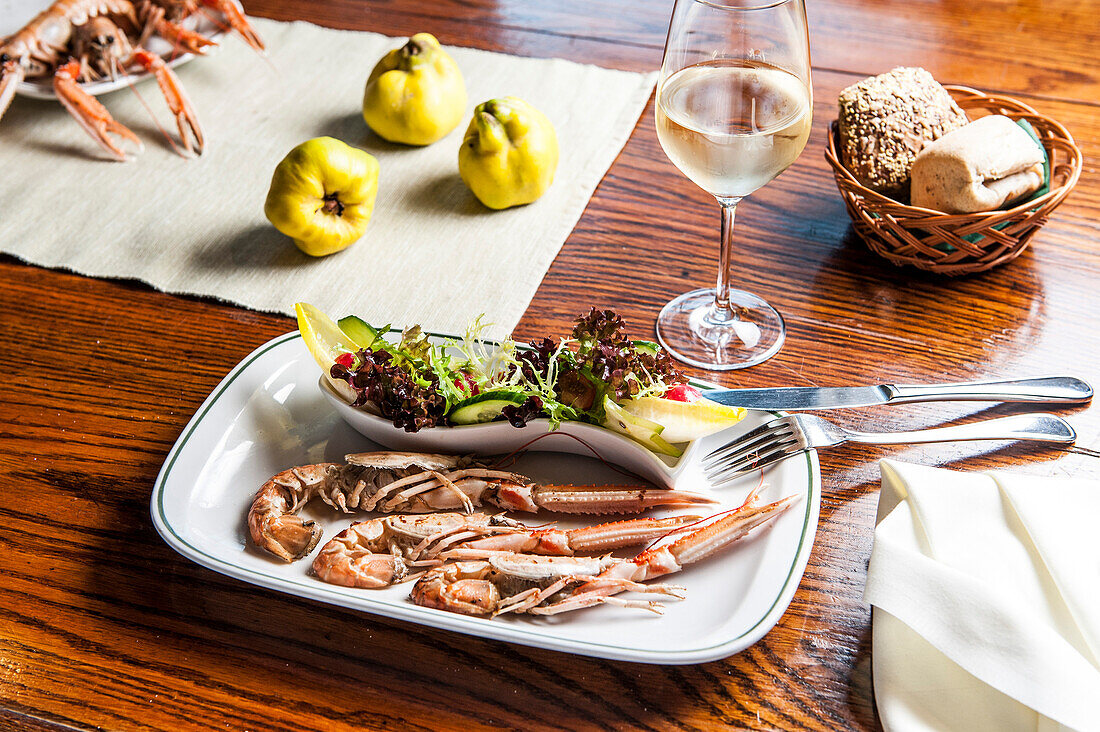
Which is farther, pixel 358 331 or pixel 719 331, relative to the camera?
pixel 719 331

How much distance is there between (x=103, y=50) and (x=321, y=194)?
27.7 inches

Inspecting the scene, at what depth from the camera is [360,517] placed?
3.01 ft

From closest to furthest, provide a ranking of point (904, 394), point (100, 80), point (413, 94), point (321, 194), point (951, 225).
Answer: point (904, 394) → point (951, 225) → point (321, 194) → point (413, 94) → point (100, 80)

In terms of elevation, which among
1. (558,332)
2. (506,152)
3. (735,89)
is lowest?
(558,332)

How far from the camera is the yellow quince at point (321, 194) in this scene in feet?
4.22

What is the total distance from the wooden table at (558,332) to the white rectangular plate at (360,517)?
0.13 feet

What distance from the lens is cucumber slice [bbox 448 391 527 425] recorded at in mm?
903

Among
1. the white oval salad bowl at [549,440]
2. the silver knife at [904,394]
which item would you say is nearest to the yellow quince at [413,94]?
the white oval salad bowl at [549,440]

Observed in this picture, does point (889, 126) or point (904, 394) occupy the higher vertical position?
point (889, 126)

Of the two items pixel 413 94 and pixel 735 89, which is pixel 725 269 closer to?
pixel 735 89

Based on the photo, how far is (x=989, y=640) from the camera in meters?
0.71

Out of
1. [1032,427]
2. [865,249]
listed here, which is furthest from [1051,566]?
[865,249]

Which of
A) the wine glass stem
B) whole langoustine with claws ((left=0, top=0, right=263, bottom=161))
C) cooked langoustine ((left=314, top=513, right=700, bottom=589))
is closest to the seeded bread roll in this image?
the wine glass stem

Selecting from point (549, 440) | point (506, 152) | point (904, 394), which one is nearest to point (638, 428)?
point (549, 440)
